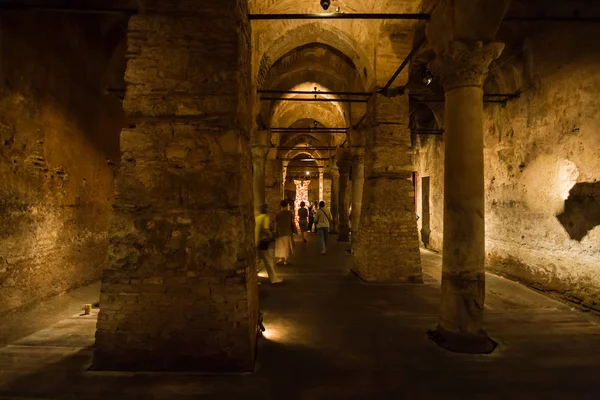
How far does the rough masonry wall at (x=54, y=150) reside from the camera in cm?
532

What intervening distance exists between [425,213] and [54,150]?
1221cm

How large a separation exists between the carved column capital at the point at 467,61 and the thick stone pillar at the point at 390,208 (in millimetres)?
3371

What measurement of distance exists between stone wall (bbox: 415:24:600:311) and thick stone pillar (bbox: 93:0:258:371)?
643 centimetres

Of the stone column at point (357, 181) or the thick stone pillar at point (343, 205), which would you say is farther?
the thick stone pillar at point (343, 205)

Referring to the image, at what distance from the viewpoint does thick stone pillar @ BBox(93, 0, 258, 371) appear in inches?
153

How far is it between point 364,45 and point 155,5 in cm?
578

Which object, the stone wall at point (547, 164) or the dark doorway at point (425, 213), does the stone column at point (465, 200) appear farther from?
the dark doorway at point (425, 213)

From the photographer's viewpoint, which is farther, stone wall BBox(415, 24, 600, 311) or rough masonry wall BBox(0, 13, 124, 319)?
stone wall BBox(415, 24, 600, 311)

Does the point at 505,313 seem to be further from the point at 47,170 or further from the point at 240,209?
the point at 47,170

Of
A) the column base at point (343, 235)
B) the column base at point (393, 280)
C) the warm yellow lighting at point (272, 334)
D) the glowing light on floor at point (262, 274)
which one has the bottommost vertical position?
the glowing light on floor at point (262, 274)

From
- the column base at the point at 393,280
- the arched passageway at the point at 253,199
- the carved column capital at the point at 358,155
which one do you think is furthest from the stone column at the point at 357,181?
the column base at the point at 393,280

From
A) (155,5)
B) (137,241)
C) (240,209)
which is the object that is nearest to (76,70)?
(155,5)

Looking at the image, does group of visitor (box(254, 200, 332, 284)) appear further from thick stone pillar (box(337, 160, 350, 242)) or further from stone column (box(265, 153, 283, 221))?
stone column (box(265, 153, 283, 221))

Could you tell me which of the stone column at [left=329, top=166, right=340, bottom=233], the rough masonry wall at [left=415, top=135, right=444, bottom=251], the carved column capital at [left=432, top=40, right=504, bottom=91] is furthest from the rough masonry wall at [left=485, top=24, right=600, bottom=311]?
the stone column at [left=329, top=166, right=340, bottom=233]
